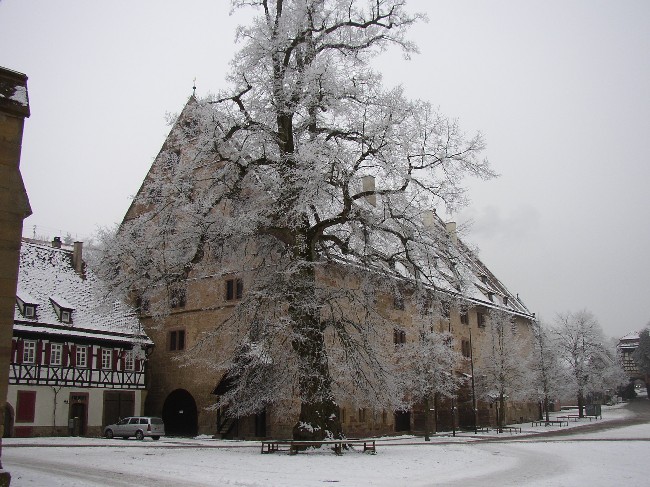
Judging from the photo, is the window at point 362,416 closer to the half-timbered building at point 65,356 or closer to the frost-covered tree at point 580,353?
the half-timbered building at point 65,356

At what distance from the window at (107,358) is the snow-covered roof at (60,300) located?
0.93 meters

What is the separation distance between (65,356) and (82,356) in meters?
1.20

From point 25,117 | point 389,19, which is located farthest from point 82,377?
point 25,117

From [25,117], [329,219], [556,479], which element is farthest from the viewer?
[329,219]

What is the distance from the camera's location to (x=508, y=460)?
20.9 meters

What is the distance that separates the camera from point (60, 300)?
39.8m

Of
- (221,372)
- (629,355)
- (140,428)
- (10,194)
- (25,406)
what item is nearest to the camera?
(10,194)

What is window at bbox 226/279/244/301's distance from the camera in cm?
Result: 3806

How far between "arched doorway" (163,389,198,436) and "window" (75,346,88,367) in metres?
5.75

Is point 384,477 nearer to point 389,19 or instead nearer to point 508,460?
point 508,460

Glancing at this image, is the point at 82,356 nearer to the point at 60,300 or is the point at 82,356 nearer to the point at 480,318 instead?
the point at 60,300

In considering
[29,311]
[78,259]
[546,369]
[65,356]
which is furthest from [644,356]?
[29,311]

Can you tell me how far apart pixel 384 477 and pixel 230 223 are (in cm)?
994

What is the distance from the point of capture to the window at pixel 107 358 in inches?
1599
